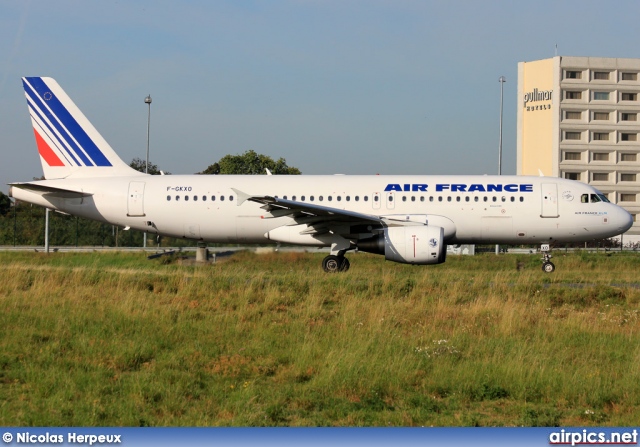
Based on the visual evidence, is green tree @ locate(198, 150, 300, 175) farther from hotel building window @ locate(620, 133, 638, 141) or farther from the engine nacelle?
A: the engine nacelle

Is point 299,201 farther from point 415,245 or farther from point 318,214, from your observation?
point 415,245

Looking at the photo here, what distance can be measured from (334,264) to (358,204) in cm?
240

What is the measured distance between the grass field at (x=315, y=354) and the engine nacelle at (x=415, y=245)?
15.1 feet

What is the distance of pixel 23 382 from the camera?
32.1ft

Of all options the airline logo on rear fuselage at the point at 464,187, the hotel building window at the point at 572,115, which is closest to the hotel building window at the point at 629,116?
the hotel building window at the point at 572,115

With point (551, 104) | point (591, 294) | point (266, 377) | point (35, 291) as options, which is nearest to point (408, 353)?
point (266, 377)

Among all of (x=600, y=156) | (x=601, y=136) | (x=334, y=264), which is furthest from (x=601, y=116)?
(x=334, y=264)

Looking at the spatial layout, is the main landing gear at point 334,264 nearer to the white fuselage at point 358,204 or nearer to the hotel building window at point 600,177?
the white fuselage at point 358,204

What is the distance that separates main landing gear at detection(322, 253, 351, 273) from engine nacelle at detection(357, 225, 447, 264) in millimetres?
2424

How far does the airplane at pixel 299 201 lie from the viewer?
2628 centimetres

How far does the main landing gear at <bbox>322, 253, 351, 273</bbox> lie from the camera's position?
2569 cm

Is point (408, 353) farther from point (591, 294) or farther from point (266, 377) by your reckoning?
point (591, 294)

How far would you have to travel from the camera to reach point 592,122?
92562 millimetres

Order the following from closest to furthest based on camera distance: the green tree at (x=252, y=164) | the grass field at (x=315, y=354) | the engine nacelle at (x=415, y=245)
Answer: the grass field at (x=315, y=354) → the engine nacelle at (x=415, y=245) → the green tree at (x=252, y=164)
